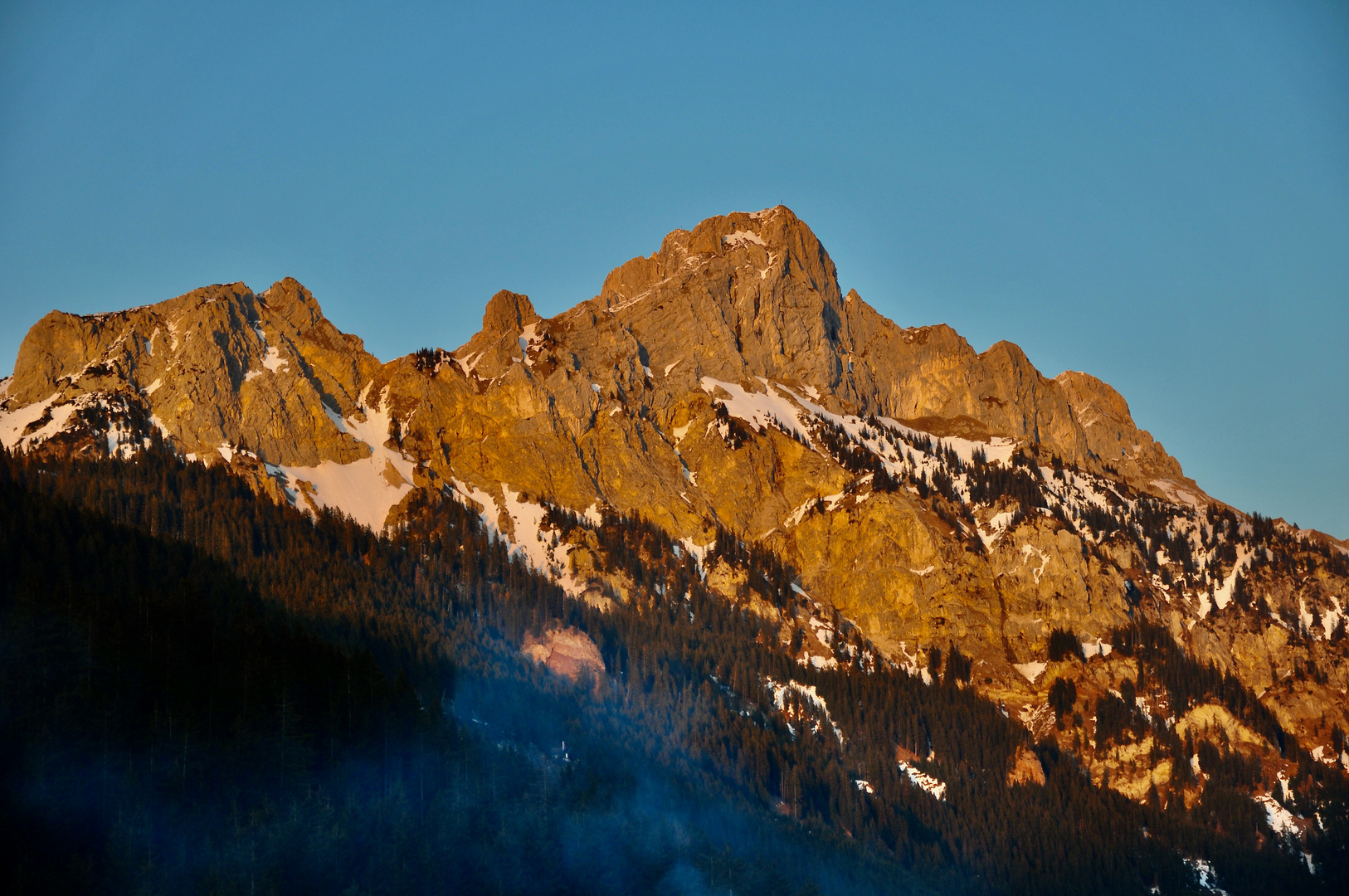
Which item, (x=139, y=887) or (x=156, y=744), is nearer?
(x=139, y=887)

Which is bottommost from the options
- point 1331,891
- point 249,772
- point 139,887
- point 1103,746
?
point 139,887

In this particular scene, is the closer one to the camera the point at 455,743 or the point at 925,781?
the point at 455,743

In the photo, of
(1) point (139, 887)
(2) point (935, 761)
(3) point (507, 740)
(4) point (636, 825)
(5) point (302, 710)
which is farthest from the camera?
(2) point (935, 761)

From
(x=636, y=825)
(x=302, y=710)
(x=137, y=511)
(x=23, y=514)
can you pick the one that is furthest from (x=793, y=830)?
(x=137, y=511)

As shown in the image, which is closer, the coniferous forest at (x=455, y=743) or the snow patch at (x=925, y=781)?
the coniferous forest at (x=455, y=743)

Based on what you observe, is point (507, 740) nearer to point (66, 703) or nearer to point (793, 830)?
point (793, 830)

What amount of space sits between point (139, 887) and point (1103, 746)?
419 ft

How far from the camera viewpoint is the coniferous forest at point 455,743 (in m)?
91.9

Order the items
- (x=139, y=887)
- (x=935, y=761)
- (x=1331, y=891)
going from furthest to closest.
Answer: (x=935, y=761) < (x=1331, y=891) < (x=139, y=887)

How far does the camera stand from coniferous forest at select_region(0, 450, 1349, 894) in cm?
9188

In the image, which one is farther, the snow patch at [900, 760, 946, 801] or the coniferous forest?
the snow patch at [900, 760, 946, 801]

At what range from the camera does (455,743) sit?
120m

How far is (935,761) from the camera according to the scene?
171750 mm

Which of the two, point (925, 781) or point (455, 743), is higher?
point (925, 781)
